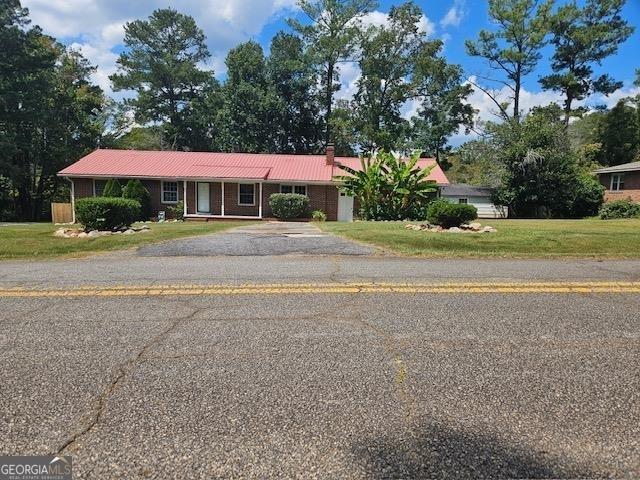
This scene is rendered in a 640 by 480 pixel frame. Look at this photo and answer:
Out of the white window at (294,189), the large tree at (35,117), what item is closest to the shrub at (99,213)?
the white window at (294,189)

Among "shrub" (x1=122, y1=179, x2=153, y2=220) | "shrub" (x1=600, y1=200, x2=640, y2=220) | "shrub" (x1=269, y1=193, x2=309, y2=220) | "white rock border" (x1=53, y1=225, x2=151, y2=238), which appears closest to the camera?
"white rock border" (x1=53, y1=225, x2=151, y2=238)

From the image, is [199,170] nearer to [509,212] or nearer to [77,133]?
[77,133]

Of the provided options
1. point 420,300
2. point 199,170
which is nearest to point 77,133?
point 199,170

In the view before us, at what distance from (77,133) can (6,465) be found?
1610 inches

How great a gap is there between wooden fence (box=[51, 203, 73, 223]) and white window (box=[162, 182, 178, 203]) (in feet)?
16.1

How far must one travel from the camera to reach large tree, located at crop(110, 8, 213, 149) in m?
46.4

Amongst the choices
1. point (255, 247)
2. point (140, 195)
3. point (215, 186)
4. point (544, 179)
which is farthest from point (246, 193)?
point (544, 179)

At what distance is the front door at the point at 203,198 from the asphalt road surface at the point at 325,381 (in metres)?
20.9

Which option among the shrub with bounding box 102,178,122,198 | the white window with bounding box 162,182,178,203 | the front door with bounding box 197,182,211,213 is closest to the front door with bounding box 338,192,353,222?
the front door with bounding box 197,182,211,213

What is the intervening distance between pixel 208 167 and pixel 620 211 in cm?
2514

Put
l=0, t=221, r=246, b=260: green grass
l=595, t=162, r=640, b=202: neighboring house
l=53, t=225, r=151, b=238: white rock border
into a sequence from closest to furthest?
l=0, t=221, r=246, b=260: green grass → l=53, t=225, r=151, b=238: white rock border → l=595, t=162, r=640, b=202: neighboring house

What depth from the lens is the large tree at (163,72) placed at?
46.4m

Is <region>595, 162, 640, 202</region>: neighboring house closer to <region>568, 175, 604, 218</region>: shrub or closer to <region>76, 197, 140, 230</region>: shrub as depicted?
<region>568, 175, 604, 218</region>: shrub

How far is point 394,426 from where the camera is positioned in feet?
8.66
